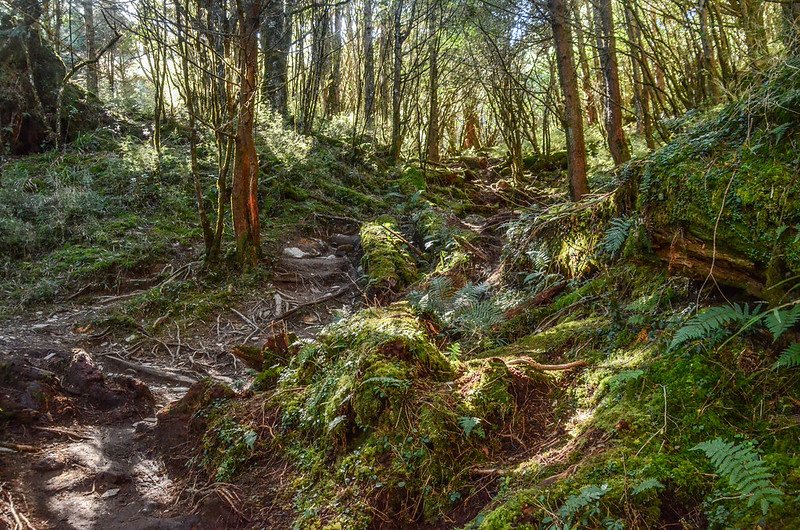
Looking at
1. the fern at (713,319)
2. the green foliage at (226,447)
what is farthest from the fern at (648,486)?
the green foliage at (226,447)

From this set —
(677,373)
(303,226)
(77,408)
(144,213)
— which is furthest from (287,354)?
(144,213)

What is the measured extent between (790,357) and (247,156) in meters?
7.30

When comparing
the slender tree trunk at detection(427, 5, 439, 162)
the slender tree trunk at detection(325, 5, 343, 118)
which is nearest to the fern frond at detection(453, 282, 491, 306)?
the slender tree trunk at detection(427, 5, 439, 162)

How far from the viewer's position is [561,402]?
303 cm

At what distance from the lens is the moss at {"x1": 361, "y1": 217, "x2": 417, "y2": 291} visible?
718 cm

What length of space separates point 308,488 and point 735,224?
280 centimetres

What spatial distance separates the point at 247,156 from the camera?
309 inches

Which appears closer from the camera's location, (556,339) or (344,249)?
(556,339)

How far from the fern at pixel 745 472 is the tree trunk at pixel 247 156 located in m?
6.82

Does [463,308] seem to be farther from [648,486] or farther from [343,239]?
[343,239]

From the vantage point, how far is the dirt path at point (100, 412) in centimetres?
323

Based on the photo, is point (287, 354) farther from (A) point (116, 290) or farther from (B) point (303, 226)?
(B) point (303, 226)

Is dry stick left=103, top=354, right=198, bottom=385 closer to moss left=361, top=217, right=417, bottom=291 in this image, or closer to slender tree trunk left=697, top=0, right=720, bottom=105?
moss left=361, top=217, right=417, bottom=291

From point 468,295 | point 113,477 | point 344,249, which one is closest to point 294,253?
point 344,249
